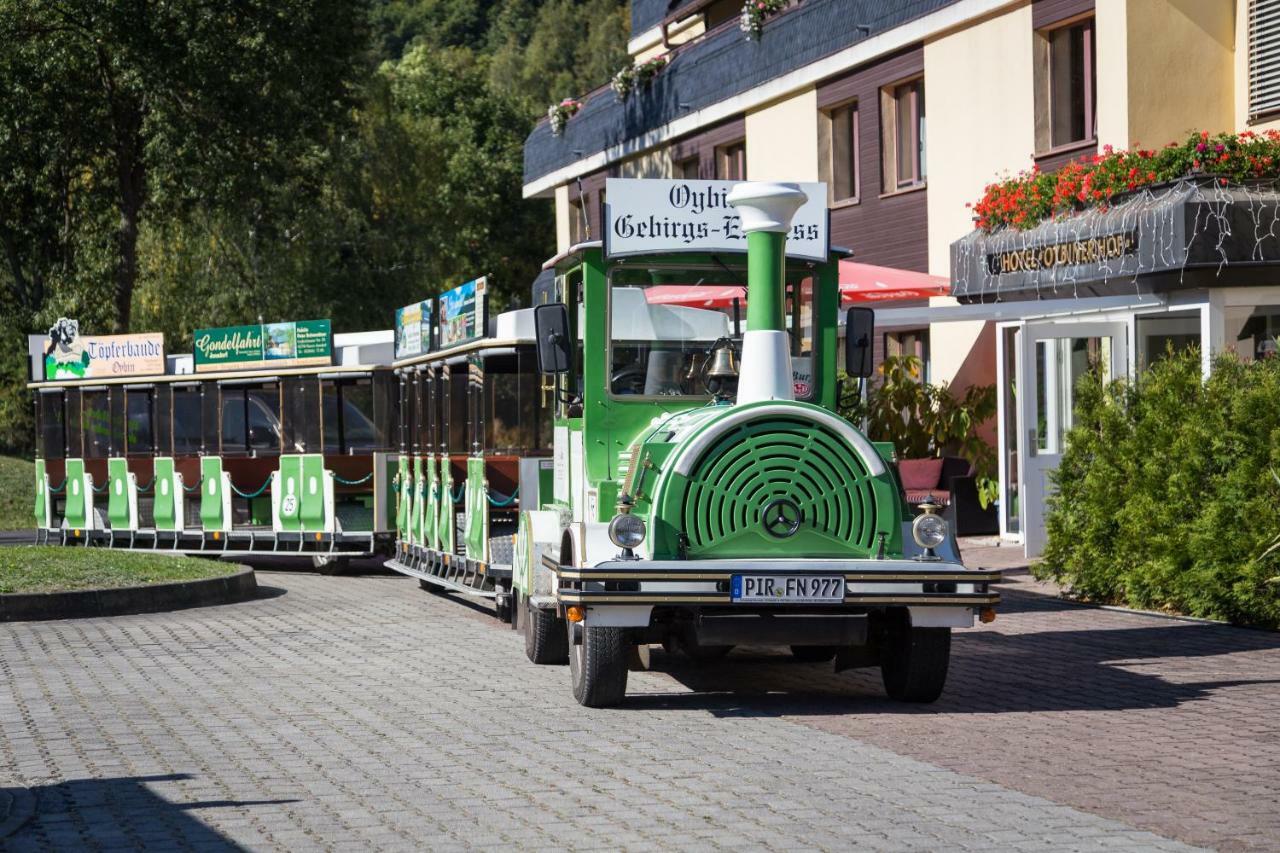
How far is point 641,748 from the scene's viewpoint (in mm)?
8969

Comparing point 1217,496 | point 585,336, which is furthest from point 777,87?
point 585,336

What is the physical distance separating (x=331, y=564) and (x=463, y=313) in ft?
20.2

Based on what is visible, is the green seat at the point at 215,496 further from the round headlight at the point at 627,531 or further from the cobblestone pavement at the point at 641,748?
the round headlight at the point at 627,531

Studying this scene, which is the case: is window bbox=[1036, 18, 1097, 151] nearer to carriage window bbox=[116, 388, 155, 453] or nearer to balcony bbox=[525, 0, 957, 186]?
balcony bbox=[525, 0, 957, 186]

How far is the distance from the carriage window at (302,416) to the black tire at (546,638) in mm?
10819

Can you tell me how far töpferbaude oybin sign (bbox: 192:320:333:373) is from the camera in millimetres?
23688

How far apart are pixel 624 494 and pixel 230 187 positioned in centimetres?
2891

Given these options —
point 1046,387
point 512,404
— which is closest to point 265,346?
point 512,404

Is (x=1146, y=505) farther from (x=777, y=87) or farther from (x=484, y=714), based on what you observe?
(x=777, y=87)

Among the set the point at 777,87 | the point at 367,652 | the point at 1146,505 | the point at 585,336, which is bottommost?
the point at 367,652

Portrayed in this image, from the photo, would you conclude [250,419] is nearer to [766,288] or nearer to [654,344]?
[654,344]

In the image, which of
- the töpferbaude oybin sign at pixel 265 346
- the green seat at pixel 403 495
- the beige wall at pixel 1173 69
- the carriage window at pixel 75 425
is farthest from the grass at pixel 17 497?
the beige wall at pixel 1173 69

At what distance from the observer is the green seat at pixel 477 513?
15633 mm

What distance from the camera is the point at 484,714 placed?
33.3ft
